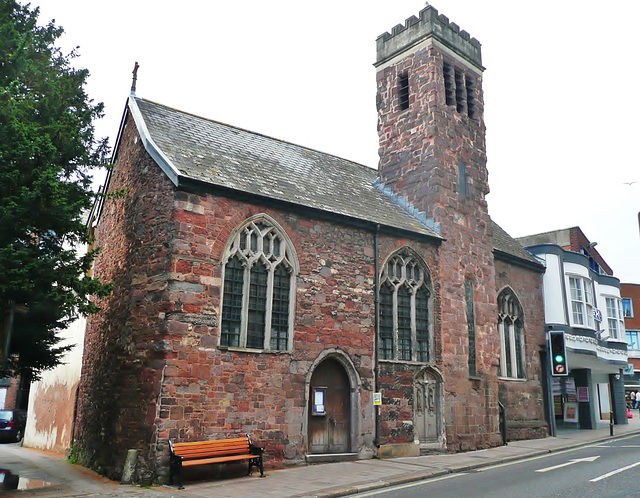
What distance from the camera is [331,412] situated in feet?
49.2

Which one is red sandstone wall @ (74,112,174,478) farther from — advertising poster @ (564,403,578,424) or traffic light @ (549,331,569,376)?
advertising poster @ (564,403,578,424)

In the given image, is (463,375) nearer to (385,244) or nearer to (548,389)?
(385,244)

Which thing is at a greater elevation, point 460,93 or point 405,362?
point 460,93

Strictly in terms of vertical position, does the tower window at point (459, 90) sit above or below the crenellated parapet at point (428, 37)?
below

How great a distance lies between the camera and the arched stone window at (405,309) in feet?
54.6

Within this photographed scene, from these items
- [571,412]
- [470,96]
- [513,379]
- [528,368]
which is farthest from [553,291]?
[470,96]

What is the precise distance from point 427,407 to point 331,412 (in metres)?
3.65

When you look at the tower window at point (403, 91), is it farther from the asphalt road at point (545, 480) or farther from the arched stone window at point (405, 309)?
the asphalt road at point (545, 480)

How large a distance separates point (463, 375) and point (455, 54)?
40.5 ft

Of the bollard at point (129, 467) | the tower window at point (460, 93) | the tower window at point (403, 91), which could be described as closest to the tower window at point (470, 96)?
the tower window at point (460, 93)

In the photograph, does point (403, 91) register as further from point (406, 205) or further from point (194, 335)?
point (194, 335)

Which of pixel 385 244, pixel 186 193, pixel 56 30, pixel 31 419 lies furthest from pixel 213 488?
pixel 31 419

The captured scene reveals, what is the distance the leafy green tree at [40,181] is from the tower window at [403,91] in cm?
1191

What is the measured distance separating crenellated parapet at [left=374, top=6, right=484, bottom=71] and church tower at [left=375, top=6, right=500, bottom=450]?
4cm
